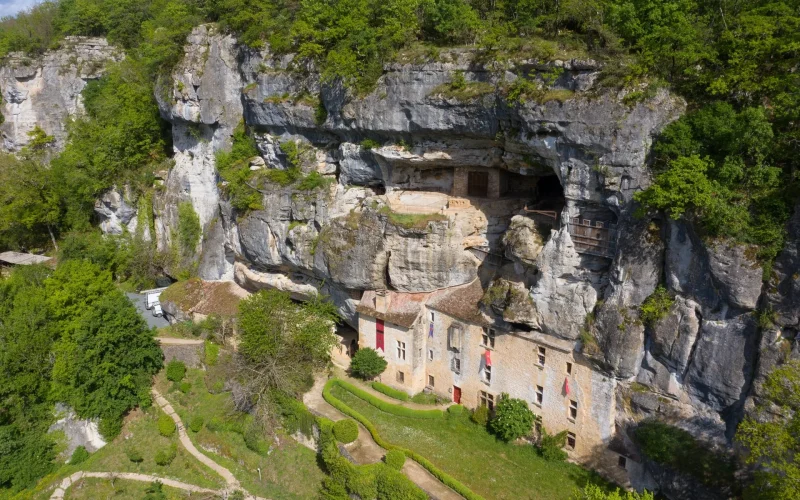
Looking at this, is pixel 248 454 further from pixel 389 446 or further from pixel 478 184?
pixel 478 184

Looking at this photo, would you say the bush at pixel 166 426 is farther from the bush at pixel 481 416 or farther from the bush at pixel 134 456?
the bush at pixel 481 416

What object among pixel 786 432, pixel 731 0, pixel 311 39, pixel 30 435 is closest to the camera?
pixel 786 432

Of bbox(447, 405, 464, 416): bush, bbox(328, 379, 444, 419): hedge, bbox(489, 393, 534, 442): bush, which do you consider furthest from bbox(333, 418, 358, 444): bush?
bbox(489, 393, 534, 442): bush

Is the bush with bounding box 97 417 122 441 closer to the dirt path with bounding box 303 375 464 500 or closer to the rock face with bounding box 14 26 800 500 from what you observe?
the dirt path with bounding box 303 375 464 500

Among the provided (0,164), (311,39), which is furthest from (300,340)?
(0,164)

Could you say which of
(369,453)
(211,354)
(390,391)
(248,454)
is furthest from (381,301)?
(211,354)

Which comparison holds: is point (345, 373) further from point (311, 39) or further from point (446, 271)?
point (311, 39)
